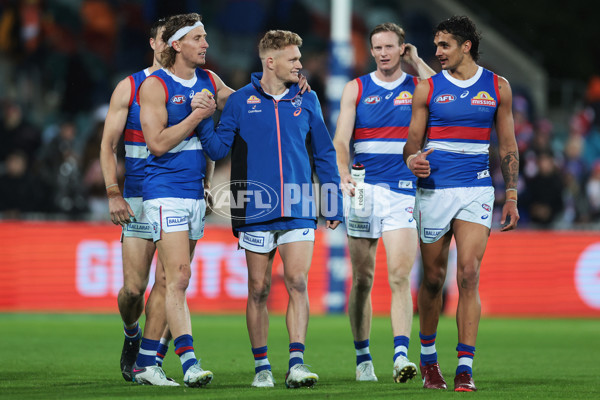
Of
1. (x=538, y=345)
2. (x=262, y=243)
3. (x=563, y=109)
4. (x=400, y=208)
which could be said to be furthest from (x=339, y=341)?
(x=563, y=109)

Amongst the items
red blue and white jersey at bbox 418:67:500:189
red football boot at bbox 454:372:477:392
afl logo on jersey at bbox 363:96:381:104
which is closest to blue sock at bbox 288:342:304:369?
red football boot at bbox 454:372:477:392

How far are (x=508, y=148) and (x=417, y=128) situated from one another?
30.4 inches

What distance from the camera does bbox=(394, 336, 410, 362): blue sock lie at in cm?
950

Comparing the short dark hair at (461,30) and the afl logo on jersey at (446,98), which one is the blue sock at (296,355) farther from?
the short dark hair at (461,30)

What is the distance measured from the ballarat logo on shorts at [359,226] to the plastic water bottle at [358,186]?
9.0 inches

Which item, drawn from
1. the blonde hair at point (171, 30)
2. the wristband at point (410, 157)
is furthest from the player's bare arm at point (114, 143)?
the wristband at point (410, 157)

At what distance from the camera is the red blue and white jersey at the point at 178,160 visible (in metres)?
9.24

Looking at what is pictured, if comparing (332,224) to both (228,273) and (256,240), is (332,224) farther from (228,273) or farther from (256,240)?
(228,273)

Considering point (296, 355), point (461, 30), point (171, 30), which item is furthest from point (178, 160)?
point (461, 30)

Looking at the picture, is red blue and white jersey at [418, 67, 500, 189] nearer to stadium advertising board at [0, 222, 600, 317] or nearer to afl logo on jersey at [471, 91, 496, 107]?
afl logo on jersey at [471, 91, 496, 107]

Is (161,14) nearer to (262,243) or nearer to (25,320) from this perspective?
(25,320)

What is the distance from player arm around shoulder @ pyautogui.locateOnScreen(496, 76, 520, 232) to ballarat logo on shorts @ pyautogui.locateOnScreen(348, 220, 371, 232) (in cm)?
145

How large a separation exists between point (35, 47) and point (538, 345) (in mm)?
13143

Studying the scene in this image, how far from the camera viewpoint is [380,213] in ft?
33.6
